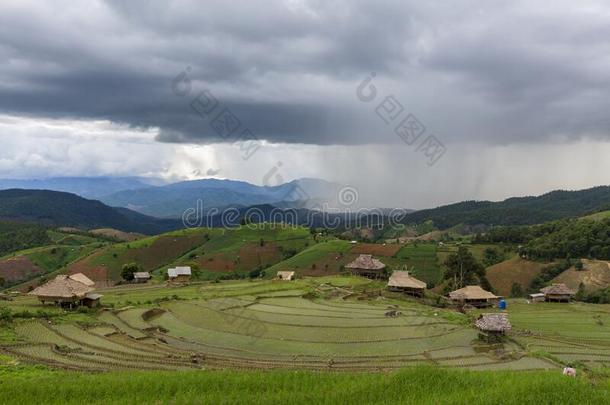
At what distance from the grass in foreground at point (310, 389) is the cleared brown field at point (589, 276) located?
251ft

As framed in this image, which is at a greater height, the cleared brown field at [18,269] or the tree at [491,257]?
the tree at [491,257]

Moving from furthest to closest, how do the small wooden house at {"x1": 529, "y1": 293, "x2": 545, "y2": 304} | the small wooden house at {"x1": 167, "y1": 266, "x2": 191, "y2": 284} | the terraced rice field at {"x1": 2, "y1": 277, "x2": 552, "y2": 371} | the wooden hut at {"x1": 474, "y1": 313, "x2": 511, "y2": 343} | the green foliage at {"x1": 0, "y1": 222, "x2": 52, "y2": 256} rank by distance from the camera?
the green foliage at {"x1": 0, "y1": 222, "x2": 52, "y2": 256}
the small wooden house at {"x1": 167, "y1": 266, "x2": 191, "y2": 284}
the small wooden house at {"x1": 529, "y1": 293, "x2": 545, "y2": 304}
the wooden hut at {"x1": 474, "y1": 313, "x2": 511, "y2": 343}
the terraced rice field at {"x1": 2, "y1": 277, "x2": 552, "y2": 371}

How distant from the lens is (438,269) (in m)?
104

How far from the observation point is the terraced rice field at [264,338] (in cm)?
3102

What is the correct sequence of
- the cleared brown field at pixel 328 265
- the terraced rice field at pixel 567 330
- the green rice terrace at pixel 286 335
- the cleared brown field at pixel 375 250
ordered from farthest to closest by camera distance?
the cleared brown field at pixel 375 250
the cleared brown field at pixel 328 265
the terraced rice field at pixel 567 330
the green rice terrace at pixel 286 335

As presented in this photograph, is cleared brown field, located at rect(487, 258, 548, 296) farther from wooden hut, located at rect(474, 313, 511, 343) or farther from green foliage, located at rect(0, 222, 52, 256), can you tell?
green foliage, located at rect(0, 222, 52, 256)

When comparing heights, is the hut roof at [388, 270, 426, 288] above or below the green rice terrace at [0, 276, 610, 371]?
above

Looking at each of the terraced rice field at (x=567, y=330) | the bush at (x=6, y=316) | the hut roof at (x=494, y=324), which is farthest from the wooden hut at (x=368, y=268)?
the bush at (x=6, y=316)

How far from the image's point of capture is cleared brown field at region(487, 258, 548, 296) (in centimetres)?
9367

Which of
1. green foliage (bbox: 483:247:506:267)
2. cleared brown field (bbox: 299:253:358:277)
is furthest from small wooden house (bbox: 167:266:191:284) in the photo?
green foliage (bbox: 483:247:506:267)

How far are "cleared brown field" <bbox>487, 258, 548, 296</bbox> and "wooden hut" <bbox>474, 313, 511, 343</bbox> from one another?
2107 inches

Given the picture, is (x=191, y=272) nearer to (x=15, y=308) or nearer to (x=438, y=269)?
(x=15, y=308)

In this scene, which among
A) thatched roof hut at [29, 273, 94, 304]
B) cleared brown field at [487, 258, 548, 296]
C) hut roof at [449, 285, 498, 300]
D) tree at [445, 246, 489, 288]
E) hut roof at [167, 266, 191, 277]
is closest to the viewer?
thatched roof hut at [29, 273, 94, 304]

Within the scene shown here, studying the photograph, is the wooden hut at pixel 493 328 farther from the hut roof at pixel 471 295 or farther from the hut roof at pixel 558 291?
the hut roof at pixel 558 291
